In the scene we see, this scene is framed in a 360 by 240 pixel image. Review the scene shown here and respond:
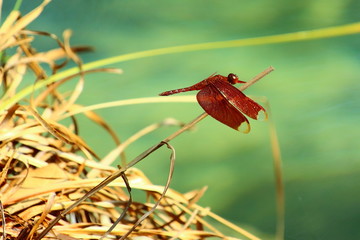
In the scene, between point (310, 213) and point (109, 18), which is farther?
point (109, 18)

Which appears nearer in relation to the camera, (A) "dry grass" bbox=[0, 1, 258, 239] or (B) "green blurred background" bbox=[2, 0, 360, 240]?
(A) "dry grass" bbox=[0, 1, 258, 239]

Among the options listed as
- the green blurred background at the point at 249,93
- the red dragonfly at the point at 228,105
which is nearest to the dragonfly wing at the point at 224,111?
the red dragonfly at the point at 228,105

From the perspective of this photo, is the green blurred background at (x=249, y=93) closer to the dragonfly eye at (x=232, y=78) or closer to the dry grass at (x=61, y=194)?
the dry grass at (x=61, y=194)

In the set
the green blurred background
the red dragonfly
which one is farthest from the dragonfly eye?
the green blurred background

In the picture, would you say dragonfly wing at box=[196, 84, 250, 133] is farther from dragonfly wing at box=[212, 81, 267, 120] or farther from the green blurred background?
the green blurred background

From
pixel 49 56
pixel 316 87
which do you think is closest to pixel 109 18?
pixel 49 56

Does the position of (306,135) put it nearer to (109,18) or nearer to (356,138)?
(356,138)

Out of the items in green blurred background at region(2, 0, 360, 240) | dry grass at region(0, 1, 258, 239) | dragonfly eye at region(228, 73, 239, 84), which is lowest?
dry grass at region(0, 1, 258, 239)
